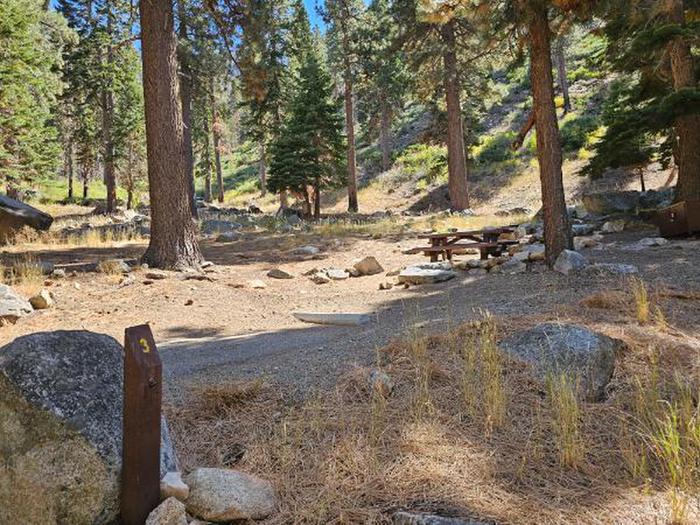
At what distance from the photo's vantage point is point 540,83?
8.38m

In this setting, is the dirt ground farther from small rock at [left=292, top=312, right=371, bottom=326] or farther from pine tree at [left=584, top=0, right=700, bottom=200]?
pine tree at [left=584, top=0, right=700, bottom=200]

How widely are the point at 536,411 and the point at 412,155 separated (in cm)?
3551

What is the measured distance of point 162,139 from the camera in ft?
31.3

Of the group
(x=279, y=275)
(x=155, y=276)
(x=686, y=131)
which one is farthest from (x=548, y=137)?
(x=155, y=276)

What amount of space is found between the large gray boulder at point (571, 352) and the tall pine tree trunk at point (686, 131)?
9.44 metres

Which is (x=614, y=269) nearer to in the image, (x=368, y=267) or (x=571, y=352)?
(x=571, y=352)

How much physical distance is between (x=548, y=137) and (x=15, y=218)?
1335 cm

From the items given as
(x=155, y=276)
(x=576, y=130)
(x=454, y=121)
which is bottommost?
(x=155, y=276)

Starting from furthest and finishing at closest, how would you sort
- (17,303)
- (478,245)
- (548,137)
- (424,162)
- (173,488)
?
(424,162) < (478,245) < (548,137) < (17,303) < (173,488)

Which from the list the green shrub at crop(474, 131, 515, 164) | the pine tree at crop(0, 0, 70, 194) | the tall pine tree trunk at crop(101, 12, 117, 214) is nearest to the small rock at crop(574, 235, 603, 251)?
the pine tree at crop(0, 0, 70, 194)

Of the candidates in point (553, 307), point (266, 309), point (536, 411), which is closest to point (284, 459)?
point (536, 411)

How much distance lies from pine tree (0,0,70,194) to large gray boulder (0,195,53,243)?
152 inches

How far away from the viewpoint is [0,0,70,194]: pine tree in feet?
54.3

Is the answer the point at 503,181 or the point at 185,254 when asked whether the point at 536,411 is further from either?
Answer: the point at 503,181
